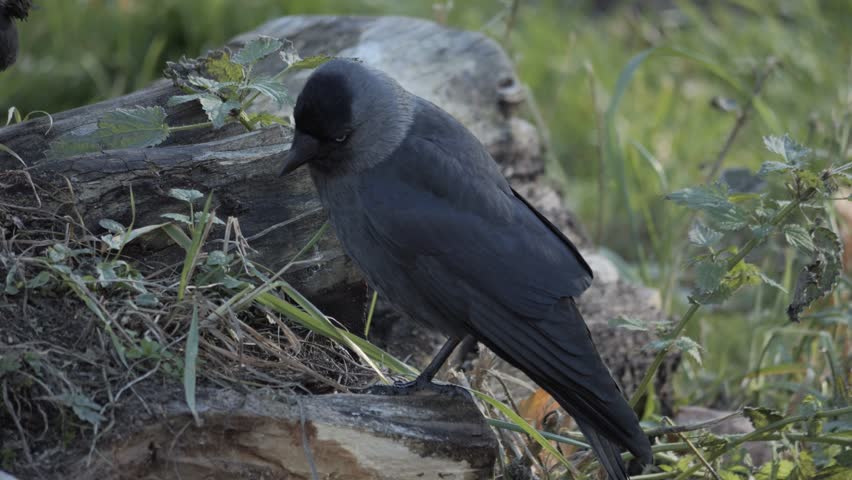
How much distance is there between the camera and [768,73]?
14.7 ft

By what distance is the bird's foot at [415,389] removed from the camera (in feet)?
8.94

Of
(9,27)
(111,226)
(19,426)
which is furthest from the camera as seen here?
(9,27)

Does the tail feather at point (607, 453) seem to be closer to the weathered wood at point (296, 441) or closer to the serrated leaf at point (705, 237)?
the weathered wood at point (296, 441)

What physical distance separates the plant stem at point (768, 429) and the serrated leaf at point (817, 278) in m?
0.26

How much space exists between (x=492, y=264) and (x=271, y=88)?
0.82m

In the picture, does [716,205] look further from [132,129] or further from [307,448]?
[132,129]

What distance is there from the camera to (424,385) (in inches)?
114

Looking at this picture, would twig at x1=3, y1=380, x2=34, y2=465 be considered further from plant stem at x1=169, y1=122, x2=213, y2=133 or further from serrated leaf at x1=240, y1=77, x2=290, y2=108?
serrated leaf at x1=240, y1=77, x2=290, y2=108

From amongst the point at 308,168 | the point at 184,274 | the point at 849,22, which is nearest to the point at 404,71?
the point at 308,168

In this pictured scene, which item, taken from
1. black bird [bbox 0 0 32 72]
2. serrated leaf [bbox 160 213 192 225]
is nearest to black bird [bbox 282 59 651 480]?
serrated leaf [bbox 160 213 192 225]

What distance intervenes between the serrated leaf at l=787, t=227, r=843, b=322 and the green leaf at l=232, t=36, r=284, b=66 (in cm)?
162

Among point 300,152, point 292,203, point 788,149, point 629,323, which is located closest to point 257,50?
point 300,152

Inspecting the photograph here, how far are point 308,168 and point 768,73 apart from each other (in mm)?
2428

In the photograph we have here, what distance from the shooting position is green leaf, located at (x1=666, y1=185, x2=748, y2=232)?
9.07 ft
